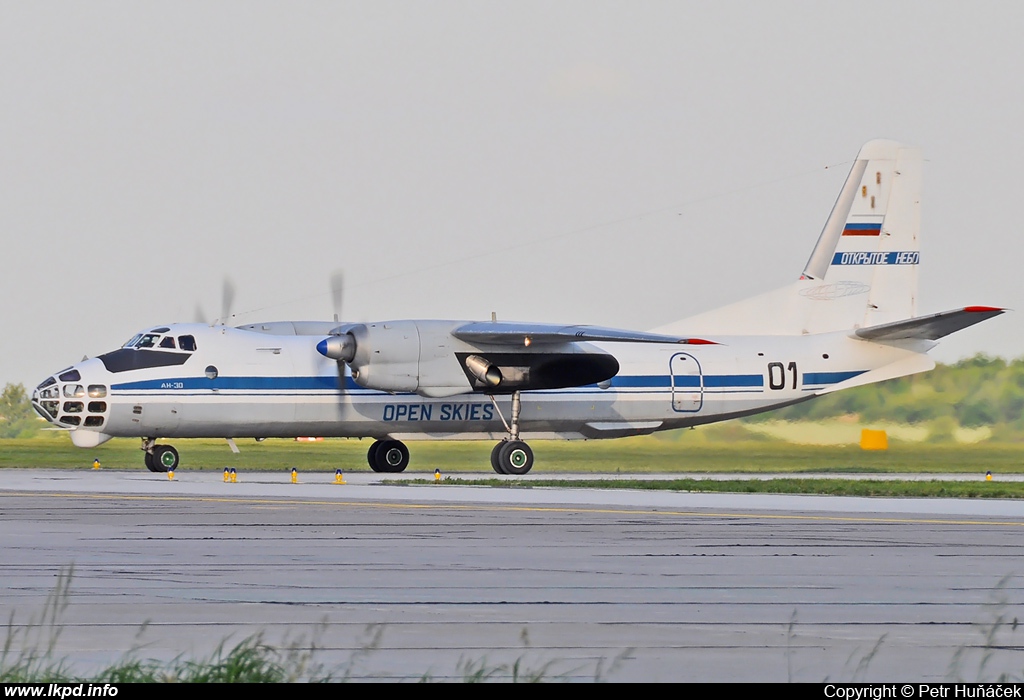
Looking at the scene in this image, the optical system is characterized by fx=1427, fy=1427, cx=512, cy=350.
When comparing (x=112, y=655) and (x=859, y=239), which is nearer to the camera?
(x=112, y=655)

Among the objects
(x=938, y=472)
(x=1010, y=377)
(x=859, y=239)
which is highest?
(x=859, y=239)

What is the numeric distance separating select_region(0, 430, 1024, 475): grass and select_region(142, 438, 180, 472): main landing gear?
14.2 ft

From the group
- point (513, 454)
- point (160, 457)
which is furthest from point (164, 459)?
point (513, 454)

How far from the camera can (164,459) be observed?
32.0 m

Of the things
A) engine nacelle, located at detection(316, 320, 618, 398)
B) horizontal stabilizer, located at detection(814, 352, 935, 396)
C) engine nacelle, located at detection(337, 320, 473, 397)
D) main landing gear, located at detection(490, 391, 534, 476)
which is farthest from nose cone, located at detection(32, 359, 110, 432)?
horizontal stabilizer, located at detection(814, 352, 935, 396)

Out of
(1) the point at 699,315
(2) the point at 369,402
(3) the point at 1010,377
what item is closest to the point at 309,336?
(2) the point at 369,402

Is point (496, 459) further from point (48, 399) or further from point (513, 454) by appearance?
point (48, 399)

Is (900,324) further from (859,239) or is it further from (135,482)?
(135,482)

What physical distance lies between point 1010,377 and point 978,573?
23.2 meters

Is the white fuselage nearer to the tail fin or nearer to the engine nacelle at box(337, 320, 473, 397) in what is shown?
the engine nacelle at box(337, 320, 473, 397)

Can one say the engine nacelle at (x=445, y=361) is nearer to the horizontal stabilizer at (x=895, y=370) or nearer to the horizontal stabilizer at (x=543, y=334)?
the horizontal stabilizer at (x=543, y=334)

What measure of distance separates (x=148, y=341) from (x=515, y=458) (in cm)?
856

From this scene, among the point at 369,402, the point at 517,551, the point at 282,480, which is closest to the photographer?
the point at 517,551

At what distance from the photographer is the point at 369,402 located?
32750 mm
